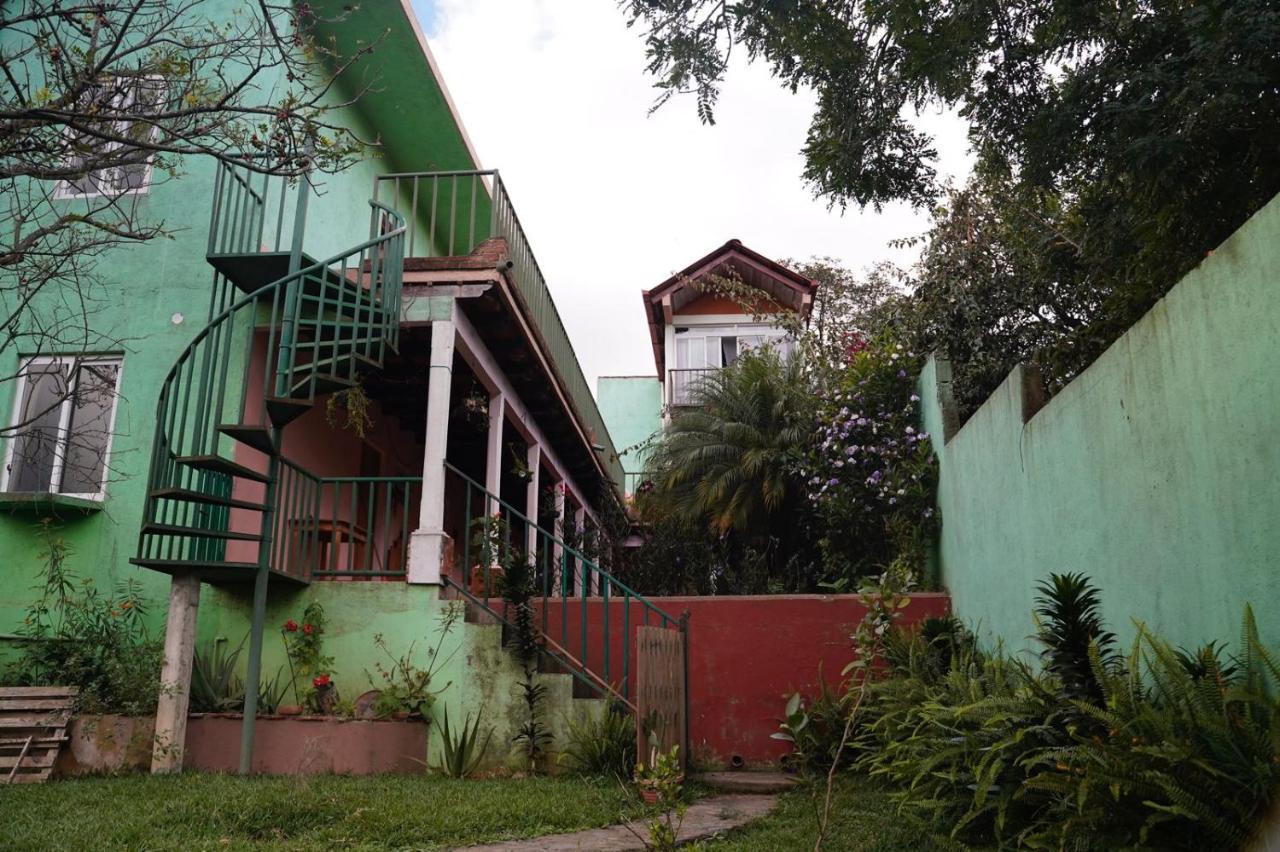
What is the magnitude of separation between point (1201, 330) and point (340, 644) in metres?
6.10

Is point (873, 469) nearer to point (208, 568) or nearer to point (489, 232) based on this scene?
point (489, 232)

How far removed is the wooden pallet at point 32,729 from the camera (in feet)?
21.0

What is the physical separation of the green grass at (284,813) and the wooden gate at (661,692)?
1.35ft

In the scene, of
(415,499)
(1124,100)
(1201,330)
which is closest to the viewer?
(1201,330)

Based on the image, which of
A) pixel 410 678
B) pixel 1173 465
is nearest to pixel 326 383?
pixel 410 678

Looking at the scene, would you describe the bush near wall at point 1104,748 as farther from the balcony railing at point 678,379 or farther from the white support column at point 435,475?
the balcony railing at point 678,379

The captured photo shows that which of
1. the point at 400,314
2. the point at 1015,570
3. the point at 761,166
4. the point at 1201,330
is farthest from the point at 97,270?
the point at 1201,330

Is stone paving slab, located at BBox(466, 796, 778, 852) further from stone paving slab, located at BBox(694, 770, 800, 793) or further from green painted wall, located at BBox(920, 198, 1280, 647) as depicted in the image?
green painted wall, located at BBox(920, 198, 1280, 647)

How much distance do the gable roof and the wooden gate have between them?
11044 mm

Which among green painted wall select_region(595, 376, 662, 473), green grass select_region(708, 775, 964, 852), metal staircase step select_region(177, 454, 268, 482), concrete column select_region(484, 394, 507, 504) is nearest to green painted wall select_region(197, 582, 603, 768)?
metal staircase step select_region(177, 454, 268, 482)

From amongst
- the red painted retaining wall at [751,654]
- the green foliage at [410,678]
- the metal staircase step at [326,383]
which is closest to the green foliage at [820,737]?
the red painted retaining wall at [751,654]

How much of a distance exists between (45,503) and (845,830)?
6526 millimetres

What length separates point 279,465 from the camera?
7.44m

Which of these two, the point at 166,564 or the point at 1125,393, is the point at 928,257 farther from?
the point at 166,564
